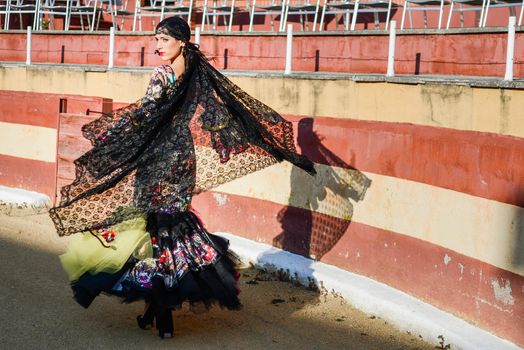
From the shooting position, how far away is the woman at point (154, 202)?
7.51 metres

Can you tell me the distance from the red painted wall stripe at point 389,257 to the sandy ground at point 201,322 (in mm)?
395

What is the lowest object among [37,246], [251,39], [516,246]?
[37,246]

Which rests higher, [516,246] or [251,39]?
[251,39]

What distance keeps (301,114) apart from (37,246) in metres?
3.21

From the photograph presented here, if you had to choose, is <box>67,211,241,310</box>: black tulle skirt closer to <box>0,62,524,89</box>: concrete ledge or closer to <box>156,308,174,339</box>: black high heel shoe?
<box>156,308,174,339</box>: black high heel shoe

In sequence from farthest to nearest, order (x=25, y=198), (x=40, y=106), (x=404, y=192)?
(x=40, y=106), (x=25, y=198), (x=404, y=192)

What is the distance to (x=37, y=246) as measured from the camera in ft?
36.9

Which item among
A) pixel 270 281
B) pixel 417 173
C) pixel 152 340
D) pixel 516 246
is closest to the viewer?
pixel 516 246

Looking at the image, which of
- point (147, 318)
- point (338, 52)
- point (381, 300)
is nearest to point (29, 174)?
point (338, 52)

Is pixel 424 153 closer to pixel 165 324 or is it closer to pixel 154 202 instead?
pixel 154 202

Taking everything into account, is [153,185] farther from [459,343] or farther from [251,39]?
[251,39]

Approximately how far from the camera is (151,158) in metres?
7.65

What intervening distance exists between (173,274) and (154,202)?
532 mm

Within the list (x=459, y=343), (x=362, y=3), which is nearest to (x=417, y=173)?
(x=459, y=343)
